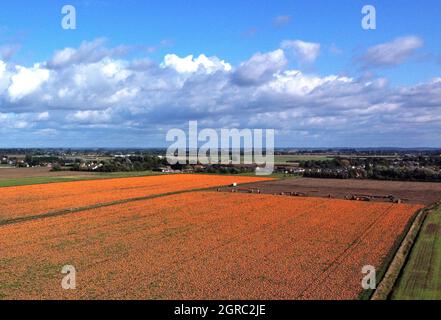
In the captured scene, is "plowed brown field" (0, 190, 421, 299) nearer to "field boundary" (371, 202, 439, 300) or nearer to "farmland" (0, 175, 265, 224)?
"field boundary" (371, 202, 439, 300)

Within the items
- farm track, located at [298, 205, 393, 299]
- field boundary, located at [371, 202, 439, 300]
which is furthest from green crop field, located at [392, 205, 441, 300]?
farm track, located at [298, 205, 393, 299]

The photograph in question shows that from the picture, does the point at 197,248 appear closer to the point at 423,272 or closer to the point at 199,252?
the point at 199,252

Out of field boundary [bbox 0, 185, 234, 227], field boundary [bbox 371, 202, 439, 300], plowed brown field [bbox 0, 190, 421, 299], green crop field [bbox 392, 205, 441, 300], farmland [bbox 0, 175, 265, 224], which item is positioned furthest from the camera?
farmland [bbox 0, 175, 265, 224]

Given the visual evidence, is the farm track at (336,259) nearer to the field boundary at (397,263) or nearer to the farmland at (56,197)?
the field boundary at (397,263)

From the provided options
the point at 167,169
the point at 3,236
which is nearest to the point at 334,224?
the point at 3,236

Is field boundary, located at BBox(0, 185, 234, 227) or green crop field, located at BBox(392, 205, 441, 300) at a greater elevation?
field boundary, located at BBox(0, 185, 234, 227)
